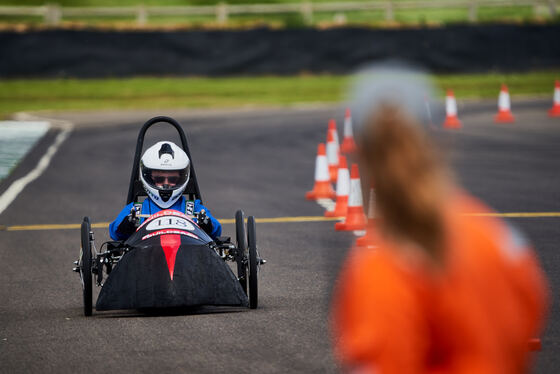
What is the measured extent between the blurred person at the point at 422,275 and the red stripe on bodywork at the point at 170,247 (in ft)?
17.0

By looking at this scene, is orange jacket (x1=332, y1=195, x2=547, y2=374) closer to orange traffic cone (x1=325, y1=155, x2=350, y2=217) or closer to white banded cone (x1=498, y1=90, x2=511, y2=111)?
orange traffic cone (x1=325, y1=155, x2=350, y2=217)

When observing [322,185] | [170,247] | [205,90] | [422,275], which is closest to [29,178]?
[322,185]

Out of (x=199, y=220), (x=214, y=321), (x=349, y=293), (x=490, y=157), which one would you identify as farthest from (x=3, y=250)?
(x=490, y=157)

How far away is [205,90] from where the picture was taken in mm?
35531

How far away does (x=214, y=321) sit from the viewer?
24.9ft

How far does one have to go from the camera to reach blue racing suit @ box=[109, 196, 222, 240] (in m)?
8.39

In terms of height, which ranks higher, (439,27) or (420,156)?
(439,27)

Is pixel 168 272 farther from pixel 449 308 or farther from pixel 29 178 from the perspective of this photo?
pixel 29 178

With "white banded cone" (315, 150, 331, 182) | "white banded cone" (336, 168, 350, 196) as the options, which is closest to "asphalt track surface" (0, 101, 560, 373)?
"white banded cone" (315, 150, 331, 182)

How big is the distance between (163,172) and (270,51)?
1091 inches

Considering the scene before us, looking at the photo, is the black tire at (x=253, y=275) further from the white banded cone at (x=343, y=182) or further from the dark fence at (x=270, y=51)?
the dark fence at (x=270, y=51)

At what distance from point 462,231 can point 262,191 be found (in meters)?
13.0

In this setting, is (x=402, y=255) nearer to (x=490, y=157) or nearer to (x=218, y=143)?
(x=490, y=157)

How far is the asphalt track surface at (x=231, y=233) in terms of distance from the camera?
663 cm
